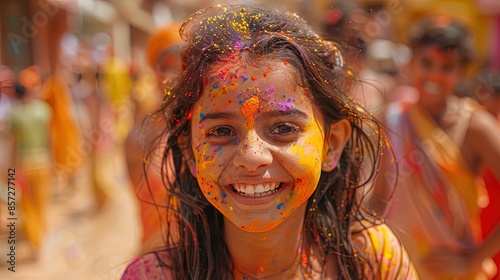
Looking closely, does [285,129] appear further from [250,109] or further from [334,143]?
[334,143]

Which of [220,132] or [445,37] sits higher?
[445,37]

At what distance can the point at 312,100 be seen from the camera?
1441 millimetres

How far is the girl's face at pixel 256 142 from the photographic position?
1.35 m

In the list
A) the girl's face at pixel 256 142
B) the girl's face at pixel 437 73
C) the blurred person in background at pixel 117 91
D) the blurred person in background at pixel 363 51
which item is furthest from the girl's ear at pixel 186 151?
the blurred person in background at pixel 117 91

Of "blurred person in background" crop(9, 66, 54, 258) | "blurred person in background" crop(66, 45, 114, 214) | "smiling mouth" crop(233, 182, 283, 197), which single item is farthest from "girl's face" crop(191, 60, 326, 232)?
"blurred person in background" crop(66, 45, 114, 214)

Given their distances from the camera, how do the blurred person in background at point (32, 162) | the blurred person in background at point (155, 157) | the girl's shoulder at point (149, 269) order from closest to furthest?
the girl's shoulder at point (149, 269) < the blurred person in background at point (155, 157) < the blurred person in background at point (32, 162)

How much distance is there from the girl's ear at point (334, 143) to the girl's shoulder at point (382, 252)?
0.20 m

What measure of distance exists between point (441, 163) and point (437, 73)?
48 centimetres

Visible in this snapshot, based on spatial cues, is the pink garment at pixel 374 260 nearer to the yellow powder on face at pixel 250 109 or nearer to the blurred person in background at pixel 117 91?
the yellow powder on face at pixel 250 109

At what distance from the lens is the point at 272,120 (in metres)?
1.37

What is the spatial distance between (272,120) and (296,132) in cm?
7

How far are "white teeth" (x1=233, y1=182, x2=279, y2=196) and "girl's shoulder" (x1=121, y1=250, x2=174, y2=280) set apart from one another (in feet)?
1.00

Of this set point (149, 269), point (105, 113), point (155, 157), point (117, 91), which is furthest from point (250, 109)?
point (117, 91)

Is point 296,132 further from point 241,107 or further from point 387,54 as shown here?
point 387,54
